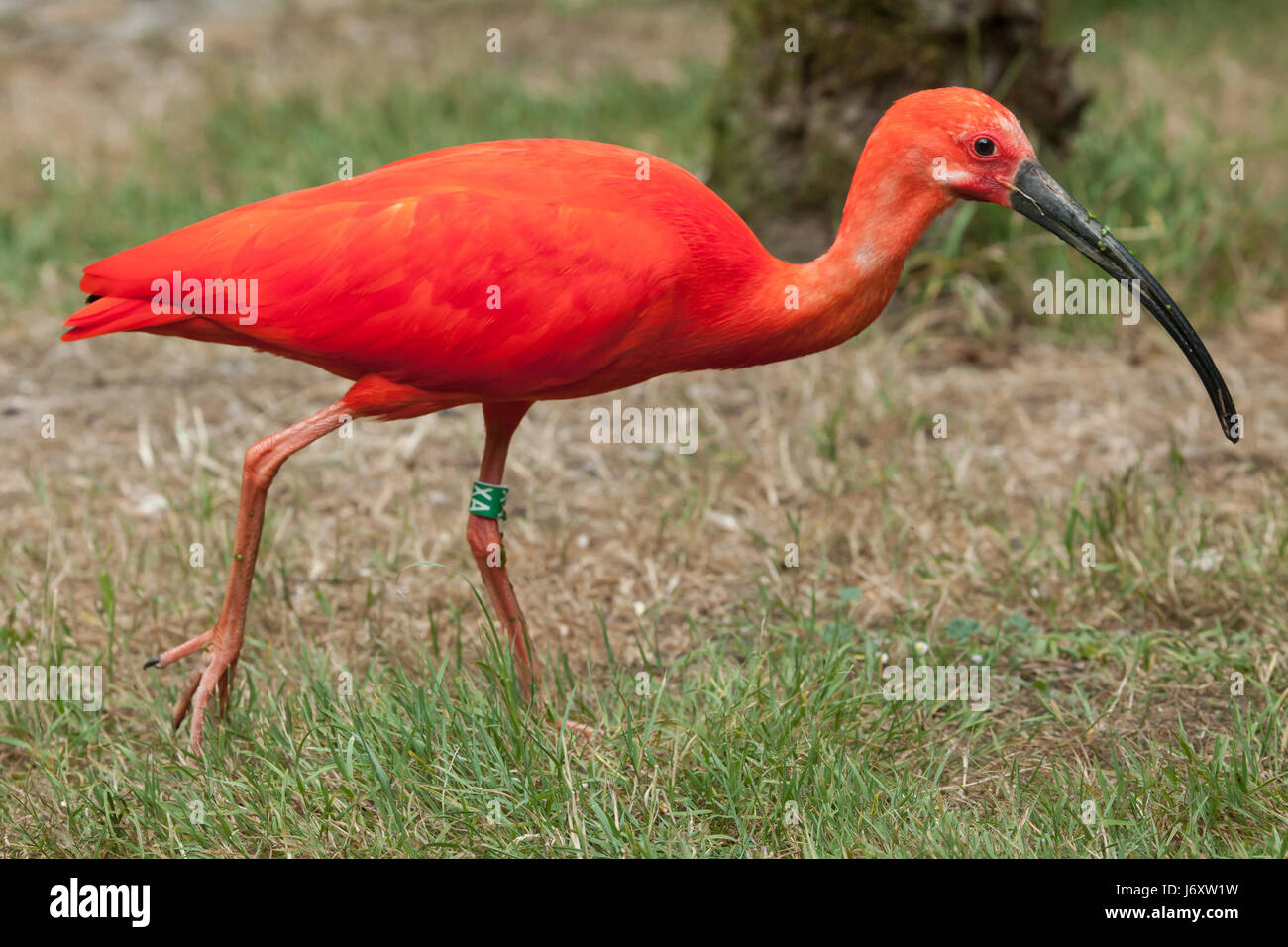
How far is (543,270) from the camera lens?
3139mm

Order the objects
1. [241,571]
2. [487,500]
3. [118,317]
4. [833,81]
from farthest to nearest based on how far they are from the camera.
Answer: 1. [833,81]
2. [487,500]
3. [241,571]
4. [118,317]

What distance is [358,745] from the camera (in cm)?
332

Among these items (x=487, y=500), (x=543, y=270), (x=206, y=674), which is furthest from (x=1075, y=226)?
(x=206, y=674)

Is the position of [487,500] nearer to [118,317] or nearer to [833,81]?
[118,317]

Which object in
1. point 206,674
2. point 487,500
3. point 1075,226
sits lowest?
point 206,674

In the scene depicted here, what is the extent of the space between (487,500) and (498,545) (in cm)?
11

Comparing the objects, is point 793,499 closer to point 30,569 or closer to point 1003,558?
point 1003,558

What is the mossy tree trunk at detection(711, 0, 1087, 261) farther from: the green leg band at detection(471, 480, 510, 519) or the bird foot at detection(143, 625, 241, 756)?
the bird foot at detection(143, 625, 241, 756)

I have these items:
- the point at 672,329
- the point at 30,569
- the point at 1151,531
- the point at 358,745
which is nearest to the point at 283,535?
the point at 30,569

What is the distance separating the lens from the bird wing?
3143mm

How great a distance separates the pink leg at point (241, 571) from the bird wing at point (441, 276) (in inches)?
7.0

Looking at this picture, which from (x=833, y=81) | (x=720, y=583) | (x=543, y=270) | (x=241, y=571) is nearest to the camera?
(x=543, y=270)

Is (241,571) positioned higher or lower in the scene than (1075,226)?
lower

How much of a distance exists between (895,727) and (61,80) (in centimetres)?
771
